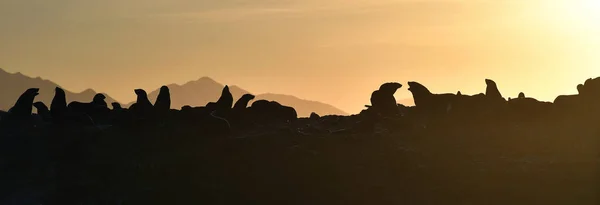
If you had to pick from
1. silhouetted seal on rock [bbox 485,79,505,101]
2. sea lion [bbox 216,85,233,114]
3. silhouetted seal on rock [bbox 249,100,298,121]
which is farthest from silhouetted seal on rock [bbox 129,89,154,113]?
silhouetted seal on rock [bbox 485,79,505,101]

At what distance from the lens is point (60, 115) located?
41.9 m

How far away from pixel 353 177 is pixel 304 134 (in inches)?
191

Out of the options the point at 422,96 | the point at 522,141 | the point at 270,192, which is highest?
the point at 422,96

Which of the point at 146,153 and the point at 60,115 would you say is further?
the point at 60,115

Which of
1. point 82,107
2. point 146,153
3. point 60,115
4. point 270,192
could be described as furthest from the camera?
point 82,107

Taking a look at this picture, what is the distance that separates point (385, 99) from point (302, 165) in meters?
13.0

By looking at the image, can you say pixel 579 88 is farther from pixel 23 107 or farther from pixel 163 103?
pixel 23 107

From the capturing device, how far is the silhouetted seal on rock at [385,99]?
1843 inches

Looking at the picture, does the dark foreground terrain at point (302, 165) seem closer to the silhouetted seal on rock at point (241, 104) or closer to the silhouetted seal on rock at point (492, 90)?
the silhouetted seal on rock at point (241, 104)

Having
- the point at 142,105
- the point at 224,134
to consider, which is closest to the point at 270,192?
the point at 224,134

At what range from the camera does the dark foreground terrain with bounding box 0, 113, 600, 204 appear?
109 feet

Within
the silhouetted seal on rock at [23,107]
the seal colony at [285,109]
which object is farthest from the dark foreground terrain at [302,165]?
the silhouetted seal on rock at [23,107]

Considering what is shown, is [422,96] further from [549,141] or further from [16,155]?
[16,155]

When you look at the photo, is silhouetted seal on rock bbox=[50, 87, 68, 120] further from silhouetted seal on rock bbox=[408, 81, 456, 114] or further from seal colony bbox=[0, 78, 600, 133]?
silhouetted seal on rock bbox=[408, 81, 456, 114]
